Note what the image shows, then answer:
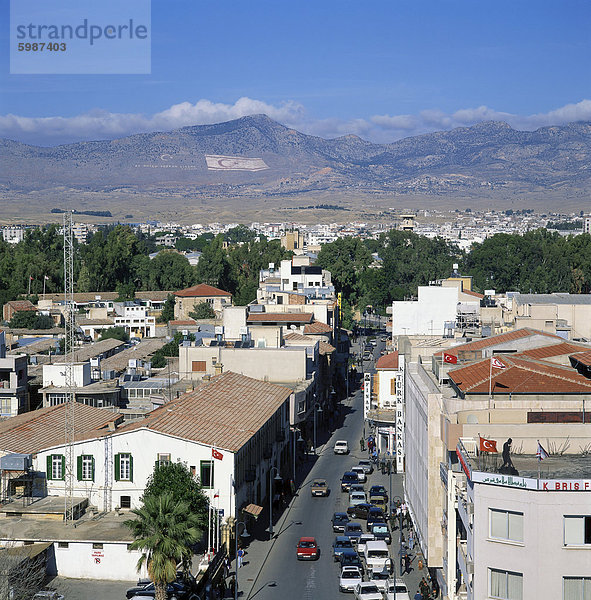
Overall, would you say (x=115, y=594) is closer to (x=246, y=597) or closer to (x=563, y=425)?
(x=246, y=597)

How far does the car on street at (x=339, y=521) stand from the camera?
3600 cm

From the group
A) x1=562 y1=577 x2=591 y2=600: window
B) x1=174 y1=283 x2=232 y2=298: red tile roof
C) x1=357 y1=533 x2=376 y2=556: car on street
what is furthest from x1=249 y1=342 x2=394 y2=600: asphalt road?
x1=174 y1=283 x2=232 y2=298: red tile roof

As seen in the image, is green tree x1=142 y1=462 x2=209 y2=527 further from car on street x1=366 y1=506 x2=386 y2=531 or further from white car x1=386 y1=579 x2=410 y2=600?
car on street x1=366 y1=506 x2=386 y2=531

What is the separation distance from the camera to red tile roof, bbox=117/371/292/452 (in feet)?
111

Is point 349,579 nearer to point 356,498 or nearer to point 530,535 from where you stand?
point 356,498

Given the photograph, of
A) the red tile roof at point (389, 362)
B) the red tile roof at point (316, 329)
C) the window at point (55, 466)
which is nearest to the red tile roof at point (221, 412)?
the window at point (55, 466)

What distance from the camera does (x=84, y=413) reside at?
39562mm

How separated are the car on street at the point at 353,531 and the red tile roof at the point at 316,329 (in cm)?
3308

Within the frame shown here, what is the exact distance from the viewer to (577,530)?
67.1 ft

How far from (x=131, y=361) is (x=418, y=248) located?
268ft

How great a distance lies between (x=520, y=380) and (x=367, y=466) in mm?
18579

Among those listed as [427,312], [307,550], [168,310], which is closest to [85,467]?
[307,550]

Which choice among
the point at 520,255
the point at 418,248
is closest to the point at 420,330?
the point at 520,255

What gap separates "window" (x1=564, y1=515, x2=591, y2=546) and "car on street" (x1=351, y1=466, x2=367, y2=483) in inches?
921
